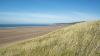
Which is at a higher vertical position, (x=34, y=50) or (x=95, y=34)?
(x=95, y=34)

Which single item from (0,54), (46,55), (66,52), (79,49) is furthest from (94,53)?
(0,54)

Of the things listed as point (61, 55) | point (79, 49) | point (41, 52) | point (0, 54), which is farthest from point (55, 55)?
point (0, 54)

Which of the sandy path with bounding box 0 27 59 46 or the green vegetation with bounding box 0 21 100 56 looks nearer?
the green vegetation with bounding box 0 21 100 56

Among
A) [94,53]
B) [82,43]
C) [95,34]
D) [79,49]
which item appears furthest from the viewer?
[95,34]

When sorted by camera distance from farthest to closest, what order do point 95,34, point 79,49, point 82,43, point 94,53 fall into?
1. point 95,34
2. point 82,43
3. point 79,49
4. point 94,53

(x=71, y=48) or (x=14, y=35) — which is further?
(x=14, y=35)

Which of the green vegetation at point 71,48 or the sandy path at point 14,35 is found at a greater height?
the green vegetation at point 71,48

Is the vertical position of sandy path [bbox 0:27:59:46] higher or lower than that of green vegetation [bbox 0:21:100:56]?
lower

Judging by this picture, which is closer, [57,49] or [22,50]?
[57,49]

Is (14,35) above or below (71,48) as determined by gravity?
below

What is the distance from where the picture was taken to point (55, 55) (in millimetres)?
8523

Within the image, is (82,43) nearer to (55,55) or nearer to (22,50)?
(55,55)

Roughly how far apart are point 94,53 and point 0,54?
21.8 feet

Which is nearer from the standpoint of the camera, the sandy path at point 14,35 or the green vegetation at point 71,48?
the green vegetation at point 71,48
